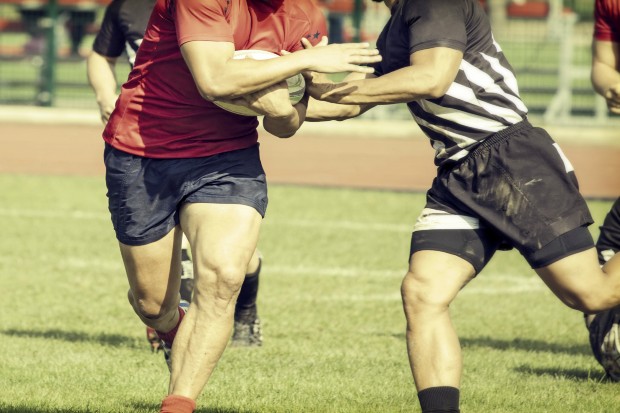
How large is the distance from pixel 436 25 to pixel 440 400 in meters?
1.51

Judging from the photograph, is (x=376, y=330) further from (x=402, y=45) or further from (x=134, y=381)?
(x=402, y=45)

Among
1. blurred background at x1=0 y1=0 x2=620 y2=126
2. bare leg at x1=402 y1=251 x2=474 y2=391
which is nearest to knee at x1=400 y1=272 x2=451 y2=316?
bare leg at x1=402 y1=251 x2=474 y2=391

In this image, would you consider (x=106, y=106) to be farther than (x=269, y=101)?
Yes

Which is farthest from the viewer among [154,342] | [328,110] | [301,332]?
[301,332]

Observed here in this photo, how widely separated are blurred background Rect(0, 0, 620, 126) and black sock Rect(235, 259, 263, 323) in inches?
563

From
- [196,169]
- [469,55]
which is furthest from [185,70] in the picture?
[469,55]

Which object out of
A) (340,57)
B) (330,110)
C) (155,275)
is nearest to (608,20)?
(330,110)

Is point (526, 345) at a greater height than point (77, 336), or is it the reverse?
point (77, 336)

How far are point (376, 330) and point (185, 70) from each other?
3.30 meters

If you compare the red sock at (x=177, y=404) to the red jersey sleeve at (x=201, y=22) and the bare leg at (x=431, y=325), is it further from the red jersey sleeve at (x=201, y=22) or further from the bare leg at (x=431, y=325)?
the red jersey sleeve at (x=201, y=22)

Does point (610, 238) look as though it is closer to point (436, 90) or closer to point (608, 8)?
point (608, 8)

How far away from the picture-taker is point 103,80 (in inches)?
320

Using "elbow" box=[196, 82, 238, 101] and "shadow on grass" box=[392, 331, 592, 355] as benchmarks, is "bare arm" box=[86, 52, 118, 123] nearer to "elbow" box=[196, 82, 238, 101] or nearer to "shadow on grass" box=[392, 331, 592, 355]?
"shadow on grass" box=[392, 331, 592, 355]

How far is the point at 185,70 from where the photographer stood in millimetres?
5430
